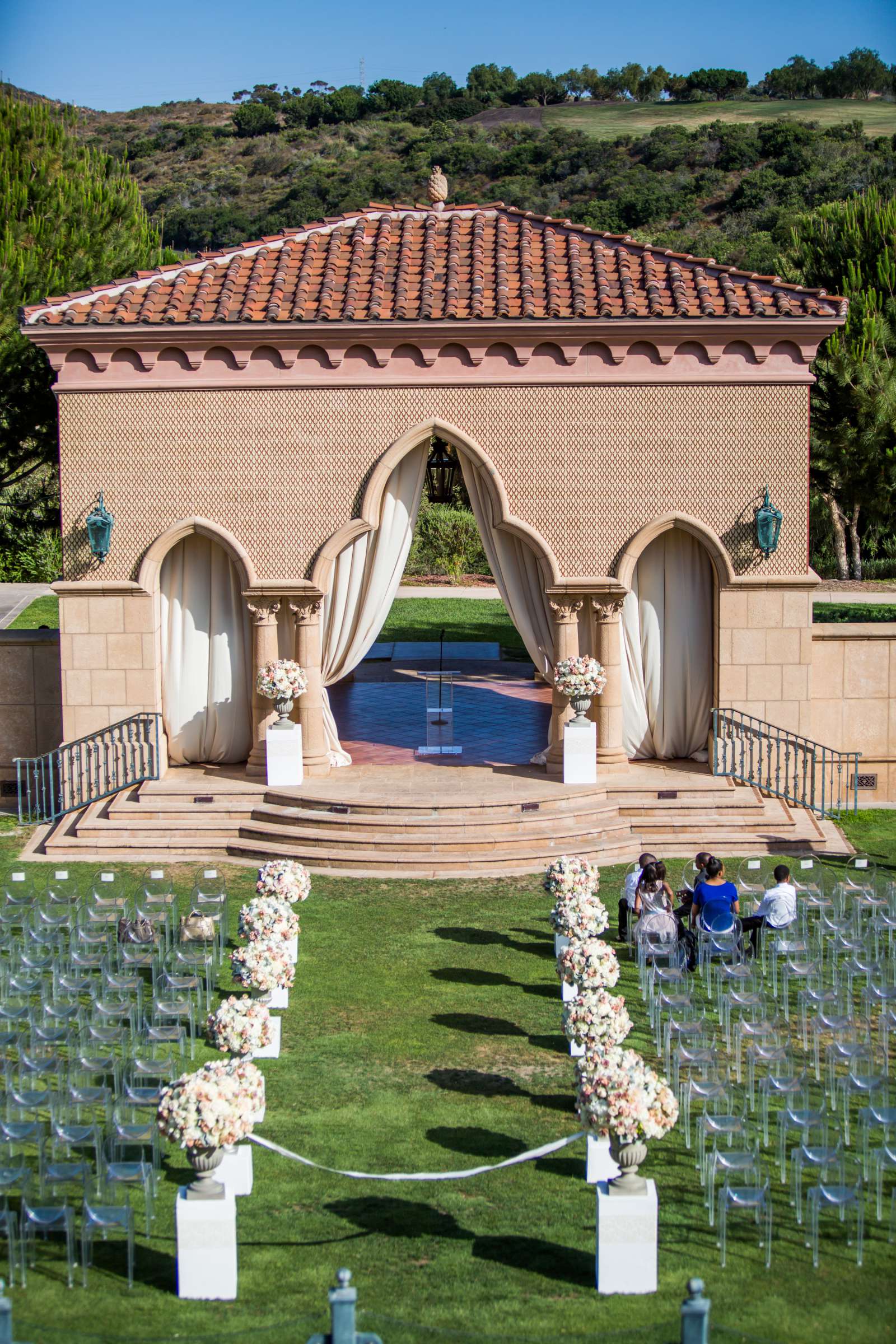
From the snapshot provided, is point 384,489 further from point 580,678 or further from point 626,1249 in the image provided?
point 626,1249

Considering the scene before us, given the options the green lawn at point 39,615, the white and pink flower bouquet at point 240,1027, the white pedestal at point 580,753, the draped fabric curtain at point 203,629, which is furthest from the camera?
the green lawn at point 39,615

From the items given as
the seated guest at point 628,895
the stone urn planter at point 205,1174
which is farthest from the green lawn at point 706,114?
the stone urn planter at point 205,1174

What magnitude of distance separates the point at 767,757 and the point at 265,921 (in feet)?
28.0

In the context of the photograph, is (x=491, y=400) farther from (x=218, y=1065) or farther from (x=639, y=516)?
(x=218, y=1065)

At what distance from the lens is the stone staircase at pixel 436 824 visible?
17.9 metres

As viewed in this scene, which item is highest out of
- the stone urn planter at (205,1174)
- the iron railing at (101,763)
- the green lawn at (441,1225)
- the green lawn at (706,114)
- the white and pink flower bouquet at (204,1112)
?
the green lawn at (706,114)

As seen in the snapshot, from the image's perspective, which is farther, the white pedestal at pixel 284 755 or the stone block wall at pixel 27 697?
the stone block wall at pixel 27 697

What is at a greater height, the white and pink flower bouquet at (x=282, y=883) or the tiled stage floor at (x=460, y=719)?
the tiled stage floor at (x=460, y=719)

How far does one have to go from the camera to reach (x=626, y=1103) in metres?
8.96

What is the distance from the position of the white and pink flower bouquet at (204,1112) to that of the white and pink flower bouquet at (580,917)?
5.23 m

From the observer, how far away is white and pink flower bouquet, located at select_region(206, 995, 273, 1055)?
35.1ft

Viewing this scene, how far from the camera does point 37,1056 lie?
1098 centimetres

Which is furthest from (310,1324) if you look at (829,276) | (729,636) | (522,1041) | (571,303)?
(829,276)

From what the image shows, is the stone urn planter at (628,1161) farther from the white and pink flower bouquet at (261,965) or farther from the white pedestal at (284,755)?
the white pedestal at (284,755)
